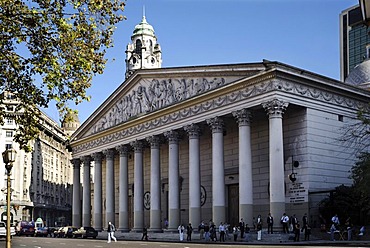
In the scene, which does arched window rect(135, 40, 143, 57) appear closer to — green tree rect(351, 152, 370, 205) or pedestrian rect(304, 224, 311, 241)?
pedestrian rect(304, 224, 311, 241)

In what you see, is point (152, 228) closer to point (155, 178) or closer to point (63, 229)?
point (155, 178)

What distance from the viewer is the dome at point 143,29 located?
4889 inches

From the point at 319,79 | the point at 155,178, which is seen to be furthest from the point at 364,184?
the point at 155,178

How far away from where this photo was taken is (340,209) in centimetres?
4166

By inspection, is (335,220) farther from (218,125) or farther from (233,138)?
(233,138)

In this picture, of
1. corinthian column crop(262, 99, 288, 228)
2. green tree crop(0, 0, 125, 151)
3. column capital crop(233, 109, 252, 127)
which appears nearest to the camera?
green tree crop(0, 0, 125, 151)

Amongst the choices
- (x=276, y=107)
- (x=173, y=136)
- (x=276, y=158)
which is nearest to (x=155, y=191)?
(x=173, y=136)

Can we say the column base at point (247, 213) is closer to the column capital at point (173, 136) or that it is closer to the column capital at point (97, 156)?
the column capital at point (173, 136)

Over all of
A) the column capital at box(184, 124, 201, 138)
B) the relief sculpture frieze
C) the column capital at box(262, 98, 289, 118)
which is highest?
the relief sculpture frieze

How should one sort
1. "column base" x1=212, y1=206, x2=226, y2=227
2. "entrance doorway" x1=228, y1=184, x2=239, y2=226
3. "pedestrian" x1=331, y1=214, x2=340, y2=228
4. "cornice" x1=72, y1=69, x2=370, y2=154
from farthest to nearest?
"entrance doorway" x1=228, y1=184, x2=239, y2=226 → "column base" x1=212, y1=206, x2=226, y2=227 → "cornice" x1=72, y1=69, x2=370, y2=154 → "pedestrian" x1=331, y1=214, x2=340, y2=228

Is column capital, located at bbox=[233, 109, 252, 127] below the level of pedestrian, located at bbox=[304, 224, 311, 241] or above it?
above

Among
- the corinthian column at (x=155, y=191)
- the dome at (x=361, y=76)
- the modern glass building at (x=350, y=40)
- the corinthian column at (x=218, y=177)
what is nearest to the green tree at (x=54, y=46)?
the corinthian column at (x=218, y=177)

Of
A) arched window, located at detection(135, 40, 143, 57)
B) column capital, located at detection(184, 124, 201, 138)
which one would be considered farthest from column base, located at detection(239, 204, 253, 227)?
arched window, located at detection(135, 40, 143, 57)

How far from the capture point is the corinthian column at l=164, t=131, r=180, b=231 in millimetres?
52122
